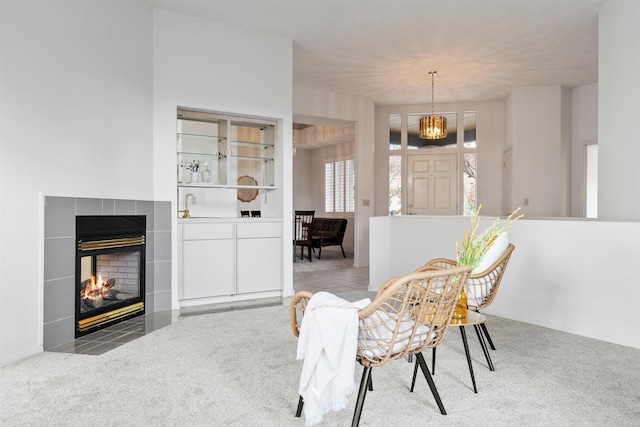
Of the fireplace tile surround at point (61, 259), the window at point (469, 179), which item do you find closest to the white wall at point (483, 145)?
the window at point (469, 179)

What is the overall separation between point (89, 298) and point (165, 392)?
A: 1663mm

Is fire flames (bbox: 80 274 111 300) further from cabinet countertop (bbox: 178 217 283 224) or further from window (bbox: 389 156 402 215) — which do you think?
window (bbox: 389 156 402 215)

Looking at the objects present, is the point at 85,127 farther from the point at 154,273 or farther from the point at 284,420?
the point at 284,420

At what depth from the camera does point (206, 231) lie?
4594 millimetres

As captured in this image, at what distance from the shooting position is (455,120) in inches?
332

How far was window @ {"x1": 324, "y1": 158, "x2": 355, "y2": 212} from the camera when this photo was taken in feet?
35.0

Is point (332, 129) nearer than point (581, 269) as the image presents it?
No

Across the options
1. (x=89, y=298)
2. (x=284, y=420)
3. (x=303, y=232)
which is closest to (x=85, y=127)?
(x=89, y=298)

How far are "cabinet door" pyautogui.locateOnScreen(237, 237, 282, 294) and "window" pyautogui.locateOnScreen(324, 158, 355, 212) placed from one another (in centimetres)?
554

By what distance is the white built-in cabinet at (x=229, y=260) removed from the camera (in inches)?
178

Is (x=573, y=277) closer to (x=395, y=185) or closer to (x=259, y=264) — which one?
(x=259, y=264)

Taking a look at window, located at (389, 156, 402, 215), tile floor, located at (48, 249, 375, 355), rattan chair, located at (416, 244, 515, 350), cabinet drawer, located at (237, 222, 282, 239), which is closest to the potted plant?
cabinet drawer, located at (237, 222, 282, 239)

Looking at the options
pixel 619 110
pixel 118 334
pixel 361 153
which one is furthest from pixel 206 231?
pixel 619 110

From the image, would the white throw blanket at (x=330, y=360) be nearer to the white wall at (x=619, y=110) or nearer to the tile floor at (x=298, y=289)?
the tile floor at (x=298, y=289)
